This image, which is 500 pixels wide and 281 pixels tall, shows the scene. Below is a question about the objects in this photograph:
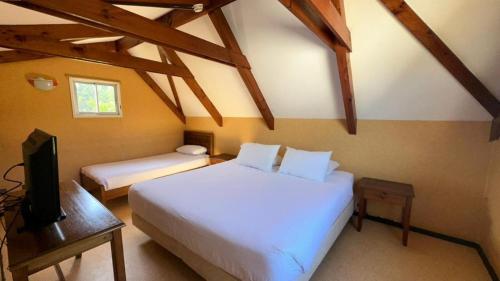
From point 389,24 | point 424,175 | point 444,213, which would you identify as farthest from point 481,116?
point 389,24

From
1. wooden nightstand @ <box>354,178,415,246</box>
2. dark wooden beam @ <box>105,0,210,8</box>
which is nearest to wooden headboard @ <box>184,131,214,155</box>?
dark wooden beam @ <box>105,0,210,8</box>

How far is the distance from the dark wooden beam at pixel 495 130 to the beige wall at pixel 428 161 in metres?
0.06

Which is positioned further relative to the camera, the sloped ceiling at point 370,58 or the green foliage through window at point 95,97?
the green foliage through window at point 95,97

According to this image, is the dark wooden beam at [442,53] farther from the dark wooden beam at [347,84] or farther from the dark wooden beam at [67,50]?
the dark wooden beam at [67,50]

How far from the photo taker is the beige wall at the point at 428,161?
2.15 m

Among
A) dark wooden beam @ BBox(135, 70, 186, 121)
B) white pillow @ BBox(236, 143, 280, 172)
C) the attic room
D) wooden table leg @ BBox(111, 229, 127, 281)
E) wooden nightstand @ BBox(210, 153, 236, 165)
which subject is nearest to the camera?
wooden table leg @ BBox(111, 229, 127, 281)

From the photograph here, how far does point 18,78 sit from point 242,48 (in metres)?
3.11

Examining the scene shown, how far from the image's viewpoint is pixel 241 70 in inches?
109

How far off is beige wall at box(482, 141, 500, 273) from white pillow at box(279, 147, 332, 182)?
4.67ft

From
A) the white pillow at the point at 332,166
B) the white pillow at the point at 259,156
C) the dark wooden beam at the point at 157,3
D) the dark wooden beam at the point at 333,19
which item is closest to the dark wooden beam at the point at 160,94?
the white pillow at the point at 259,156

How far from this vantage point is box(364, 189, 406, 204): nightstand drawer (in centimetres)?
217

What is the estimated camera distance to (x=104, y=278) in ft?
5.90

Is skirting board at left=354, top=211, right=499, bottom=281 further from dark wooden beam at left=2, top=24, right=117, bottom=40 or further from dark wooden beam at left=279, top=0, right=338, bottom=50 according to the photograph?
dark wooden beam at left=2, top=24, right=117, bottom=40

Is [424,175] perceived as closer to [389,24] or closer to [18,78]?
[389,24]
